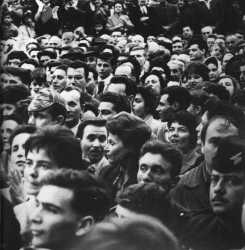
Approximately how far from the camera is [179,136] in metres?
2.72

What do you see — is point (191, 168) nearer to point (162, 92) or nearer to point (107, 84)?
point (162, 92)

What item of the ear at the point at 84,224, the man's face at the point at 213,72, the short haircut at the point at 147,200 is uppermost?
the man's face at the point at 213,72

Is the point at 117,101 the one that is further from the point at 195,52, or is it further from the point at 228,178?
the point at 228,178

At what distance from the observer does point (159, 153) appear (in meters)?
2.69

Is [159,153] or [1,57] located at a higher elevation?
Answer: [1,57]

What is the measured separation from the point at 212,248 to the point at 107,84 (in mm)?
1058

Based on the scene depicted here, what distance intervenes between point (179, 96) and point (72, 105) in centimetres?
60

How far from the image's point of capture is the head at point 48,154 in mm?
2658

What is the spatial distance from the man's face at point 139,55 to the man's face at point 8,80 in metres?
0.67

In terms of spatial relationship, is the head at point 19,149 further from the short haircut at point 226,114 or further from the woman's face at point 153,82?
the short haircut at point 226,114

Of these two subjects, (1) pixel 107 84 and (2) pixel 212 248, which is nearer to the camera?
(2) pixel 212 248

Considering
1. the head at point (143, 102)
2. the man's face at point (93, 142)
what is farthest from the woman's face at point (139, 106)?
the man's face at point (93, 142)

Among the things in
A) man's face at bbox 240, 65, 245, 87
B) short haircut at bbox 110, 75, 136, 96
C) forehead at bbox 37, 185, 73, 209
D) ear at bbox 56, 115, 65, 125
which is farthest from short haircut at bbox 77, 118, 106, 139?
man's face at bbox 240, 65, 245, 87

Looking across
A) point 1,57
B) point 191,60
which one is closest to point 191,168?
point 191,60
